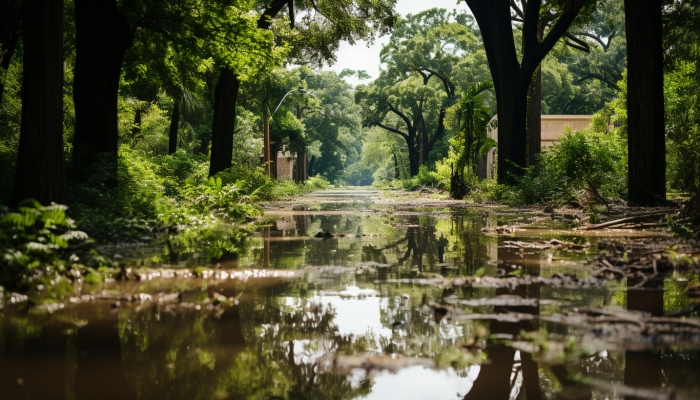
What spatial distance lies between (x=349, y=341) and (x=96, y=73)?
10.5m

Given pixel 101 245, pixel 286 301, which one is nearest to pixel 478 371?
pixel 286 301

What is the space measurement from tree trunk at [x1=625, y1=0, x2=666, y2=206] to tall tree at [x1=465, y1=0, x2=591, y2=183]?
8052 mm

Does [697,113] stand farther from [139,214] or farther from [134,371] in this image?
[134,371]

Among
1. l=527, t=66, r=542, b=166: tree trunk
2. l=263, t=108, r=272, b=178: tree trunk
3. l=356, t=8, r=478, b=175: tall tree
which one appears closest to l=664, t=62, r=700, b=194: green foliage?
l=527, t=66, r=542, b=166: tree trunk

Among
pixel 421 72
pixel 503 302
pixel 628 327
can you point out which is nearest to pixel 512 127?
pixel 503 302

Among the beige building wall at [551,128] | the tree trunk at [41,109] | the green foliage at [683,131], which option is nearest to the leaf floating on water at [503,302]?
the tree trunk at [41,109]

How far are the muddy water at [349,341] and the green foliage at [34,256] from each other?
1.14 ft

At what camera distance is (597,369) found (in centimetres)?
310

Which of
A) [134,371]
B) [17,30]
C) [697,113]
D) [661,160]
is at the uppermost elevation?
[17,30]

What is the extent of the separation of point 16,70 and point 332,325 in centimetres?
1812

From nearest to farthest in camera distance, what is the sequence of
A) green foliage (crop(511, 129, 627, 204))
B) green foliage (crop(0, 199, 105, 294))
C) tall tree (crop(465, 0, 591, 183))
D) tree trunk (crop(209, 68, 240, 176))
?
1. green foliage (crop(0, 199, 105, 294))
2. green foliage (crop(511, 129, 627, 204))
3. tall tree (crop(465, 0, 591, 183))
4. tree trunk (crop(209, 68, 240, 176))

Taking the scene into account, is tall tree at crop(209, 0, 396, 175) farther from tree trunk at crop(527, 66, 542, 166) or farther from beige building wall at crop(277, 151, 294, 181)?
beige building wall at crop(277, 151, 294, 181)

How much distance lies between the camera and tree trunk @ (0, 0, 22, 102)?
46.4ft

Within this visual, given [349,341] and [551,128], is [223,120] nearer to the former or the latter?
[349,341]
